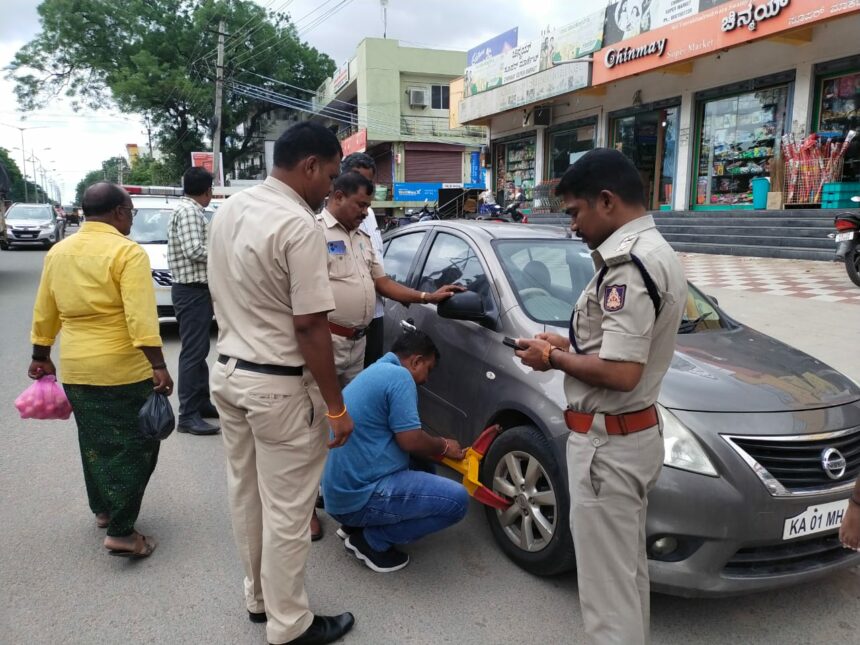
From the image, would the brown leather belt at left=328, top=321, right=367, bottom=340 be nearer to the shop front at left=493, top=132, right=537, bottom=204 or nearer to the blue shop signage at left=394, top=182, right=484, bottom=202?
the shop front at left=493, top=132, right=537, bottom=204

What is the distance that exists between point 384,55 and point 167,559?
3159 cm

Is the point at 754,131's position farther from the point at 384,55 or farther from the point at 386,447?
the point at 384,55

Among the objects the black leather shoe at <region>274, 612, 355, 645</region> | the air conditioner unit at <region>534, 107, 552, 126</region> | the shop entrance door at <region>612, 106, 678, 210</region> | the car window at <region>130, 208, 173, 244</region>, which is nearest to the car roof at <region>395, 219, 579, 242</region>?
the black leather shoe at <region>274, 612, 355, 645</region>

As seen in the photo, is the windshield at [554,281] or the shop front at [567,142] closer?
the windshield at [554,281]

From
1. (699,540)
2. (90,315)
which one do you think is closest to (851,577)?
(699,540)

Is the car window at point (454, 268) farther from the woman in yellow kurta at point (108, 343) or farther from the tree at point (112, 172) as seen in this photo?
the tree at point (112, 172)

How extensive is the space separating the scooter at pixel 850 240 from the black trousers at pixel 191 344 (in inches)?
311

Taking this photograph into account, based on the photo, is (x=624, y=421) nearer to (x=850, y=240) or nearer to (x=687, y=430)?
(x=687, y=430)

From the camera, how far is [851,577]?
2.87 metres

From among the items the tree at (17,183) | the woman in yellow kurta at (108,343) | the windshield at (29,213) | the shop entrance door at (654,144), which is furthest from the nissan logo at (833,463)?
the tree at (17,183)

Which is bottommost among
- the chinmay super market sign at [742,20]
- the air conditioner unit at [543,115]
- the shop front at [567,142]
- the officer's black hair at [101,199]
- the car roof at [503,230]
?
the car roof at [503,230]

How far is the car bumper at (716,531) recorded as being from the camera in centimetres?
228

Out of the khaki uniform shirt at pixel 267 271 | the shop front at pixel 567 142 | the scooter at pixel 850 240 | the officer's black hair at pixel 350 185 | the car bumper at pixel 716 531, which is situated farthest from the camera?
the shop front at pixel 567 142

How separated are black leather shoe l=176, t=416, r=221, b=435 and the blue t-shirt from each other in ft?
6.95
